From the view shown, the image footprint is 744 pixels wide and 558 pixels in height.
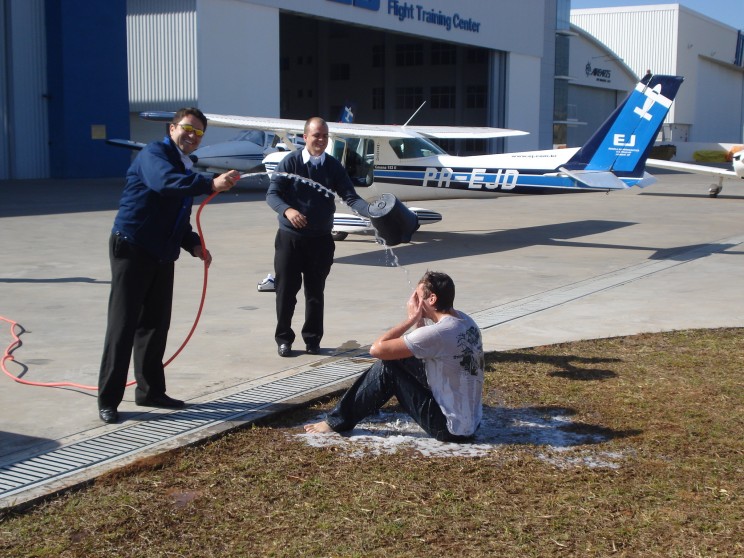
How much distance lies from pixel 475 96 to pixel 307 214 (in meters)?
51.6

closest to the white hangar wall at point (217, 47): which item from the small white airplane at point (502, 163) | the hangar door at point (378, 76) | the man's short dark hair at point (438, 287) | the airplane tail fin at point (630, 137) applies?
the hangar door at point (378, 76)

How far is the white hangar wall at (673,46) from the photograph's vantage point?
263ft

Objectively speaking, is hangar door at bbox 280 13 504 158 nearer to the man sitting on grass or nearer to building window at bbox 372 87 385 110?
building window at bbox 372 87 385 110

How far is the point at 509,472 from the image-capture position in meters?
4.75

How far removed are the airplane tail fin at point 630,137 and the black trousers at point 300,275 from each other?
9.86 m

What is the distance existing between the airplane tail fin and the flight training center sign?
961 inches

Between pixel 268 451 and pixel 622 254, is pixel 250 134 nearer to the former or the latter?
pixel 622 254

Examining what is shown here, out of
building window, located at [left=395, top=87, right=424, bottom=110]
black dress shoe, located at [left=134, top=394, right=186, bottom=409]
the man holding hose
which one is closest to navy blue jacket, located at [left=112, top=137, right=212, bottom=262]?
the man holding hose

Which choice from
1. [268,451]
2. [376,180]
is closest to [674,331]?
[268,451]

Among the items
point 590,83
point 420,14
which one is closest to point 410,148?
point 420,14

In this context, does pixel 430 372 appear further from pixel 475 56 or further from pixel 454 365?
pixel 475 56

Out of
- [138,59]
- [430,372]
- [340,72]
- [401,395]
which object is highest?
[340,72]

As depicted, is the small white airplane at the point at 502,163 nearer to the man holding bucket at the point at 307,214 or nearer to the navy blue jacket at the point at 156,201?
the man holding bucket at the point at 307,214

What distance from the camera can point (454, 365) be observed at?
5.02m
